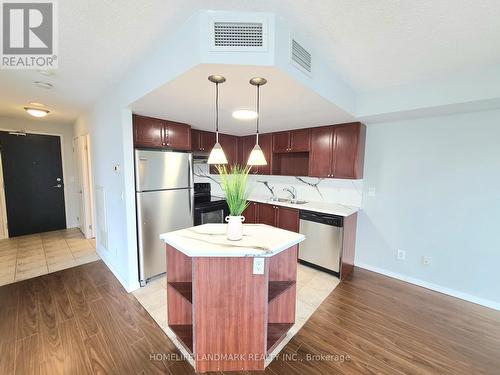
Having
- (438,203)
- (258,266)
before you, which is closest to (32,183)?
(258,266)

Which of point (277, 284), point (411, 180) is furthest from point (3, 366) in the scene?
point (411, 180)

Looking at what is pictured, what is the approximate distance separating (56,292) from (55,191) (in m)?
3.33

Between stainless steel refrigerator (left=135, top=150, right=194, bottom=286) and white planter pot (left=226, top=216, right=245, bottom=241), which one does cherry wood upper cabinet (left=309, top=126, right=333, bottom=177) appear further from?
white planter pot (left=226, top=216, right=245, bottom=241)

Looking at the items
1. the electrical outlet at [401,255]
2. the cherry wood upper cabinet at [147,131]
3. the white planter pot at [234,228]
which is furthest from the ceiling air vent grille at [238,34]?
the electrical outlet at [401,255]

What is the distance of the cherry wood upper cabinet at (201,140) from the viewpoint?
3578mm

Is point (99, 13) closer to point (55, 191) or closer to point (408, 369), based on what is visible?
point (408, 369)

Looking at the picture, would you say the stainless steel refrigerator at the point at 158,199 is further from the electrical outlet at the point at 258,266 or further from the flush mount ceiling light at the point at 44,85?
the electrical outlet at the point at 258,266

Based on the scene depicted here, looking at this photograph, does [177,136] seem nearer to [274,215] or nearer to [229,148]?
[229,148]

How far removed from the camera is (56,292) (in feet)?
8.28

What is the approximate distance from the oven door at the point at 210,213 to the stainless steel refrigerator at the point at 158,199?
25 cm

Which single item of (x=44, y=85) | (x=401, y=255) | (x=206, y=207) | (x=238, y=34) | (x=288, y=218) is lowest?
(x=401, y=255)

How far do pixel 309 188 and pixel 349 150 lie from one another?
3.22ft

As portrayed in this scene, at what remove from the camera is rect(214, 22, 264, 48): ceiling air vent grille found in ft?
4.09

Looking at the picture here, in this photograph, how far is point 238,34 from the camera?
1.26m
